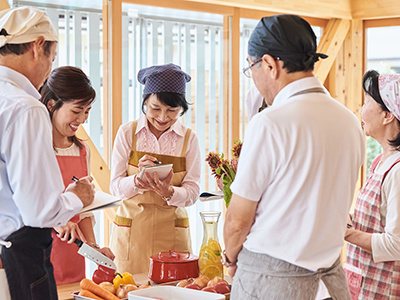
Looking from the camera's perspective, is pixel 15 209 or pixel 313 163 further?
pixel 15 209

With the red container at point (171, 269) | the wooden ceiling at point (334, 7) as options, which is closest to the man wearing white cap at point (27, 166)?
the red container at point (171, 269)

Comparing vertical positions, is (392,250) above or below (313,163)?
below

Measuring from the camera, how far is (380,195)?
231cm

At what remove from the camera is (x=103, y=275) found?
2.18m

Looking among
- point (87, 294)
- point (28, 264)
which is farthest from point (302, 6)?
point (28, 264)

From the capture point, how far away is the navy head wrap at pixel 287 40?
165cm

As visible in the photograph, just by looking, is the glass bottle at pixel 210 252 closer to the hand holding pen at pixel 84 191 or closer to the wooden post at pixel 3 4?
the hand holding pen at pixel 84 191

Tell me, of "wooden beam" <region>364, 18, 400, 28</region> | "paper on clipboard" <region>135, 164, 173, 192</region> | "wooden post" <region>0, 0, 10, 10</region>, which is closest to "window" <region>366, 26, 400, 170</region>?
"wooden beam" <region>364, 18, 400, 28</region>

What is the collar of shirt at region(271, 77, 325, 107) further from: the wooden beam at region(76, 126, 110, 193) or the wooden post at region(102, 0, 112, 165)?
the wooden post at region(102, 0, 112, 165)

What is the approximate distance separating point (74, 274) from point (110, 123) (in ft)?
5.53

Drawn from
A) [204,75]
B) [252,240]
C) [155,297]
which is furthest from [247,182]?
[204,75]

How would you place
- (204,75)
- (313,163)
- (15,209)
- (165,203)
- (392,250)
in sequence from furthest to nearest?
(204,75), (165,203), (392,250), (15,209), (313,163)

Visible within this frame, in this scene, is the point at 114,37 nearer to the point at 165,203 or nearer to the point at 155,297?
the point at 165,203

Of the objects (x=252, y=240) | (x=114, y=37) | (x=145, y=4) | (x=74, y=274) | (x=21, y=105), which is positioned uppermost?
(x=145, y=4)
